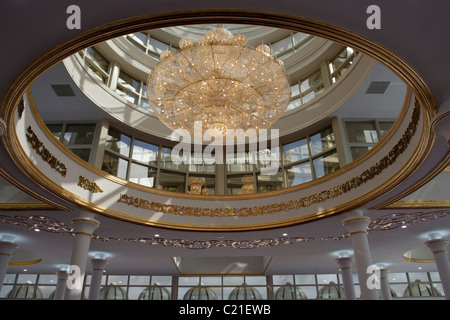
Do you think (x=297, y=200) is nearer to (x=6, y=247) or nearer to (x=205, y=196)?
(x=205, y=196)

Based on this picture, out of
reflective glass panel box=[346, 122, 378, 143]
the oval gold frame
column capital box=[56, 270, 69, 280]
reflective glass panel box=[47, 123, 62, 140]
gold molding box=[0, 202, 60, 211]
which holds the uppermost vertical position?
reflective glass panel box=[47, 123, 62, 140]

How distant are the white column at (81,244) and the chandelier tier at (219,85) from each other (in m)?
3.23

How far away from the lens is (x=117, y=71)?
12.0 m

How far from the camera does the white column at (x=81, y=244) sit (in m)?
7.03

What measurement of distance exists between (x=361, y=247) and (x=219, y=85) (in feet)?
16.1

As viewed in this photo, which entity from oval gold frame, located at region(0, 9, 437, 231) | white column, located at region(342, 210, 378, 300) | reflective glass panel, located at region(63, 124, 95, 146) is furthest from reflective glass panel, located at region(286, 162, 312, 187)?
reflective glass panel, located at region(63, 124, 95, 146)

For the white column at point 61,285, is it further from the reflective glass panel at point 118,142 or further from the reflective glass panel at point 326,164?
the reflective glass panel at point 326,164

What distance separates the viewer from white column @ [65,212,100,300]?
23.1ft

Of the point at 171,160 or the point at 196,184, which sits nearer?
the point at 196,184

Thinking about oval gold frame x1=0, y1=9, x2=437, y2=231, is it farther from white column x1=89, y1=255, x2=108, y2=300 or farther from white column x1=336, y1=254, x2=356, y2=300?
white column x1=89, y1=255, x2=108, y2=300

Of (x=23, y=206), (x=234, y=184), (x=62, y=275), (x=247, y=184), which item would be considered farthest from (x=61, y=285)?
(x=247, y=184)

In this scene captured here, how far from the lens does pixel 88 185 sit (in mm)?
8055

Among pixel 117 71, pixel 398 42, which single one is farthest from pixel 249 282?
pixel 398 42

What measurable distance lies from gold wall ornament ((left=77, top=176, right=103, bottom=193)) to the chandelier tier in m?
2.62
